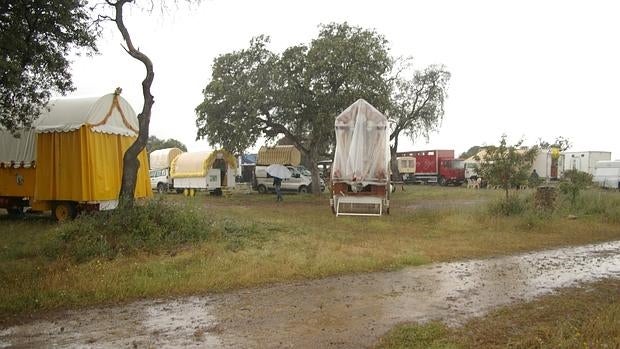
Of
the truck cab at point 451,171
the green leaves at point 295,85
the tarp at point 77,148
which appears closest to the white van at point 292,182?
the green leaves at point 295,85

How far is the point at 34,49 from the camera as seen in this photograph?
452 inches

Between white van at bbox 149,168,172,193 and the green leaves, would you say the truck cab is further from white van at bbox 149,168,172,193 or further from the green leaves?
white van at bbox 149,168,172,193

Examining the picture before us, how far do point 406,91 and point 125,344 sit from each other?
4173 centimetres

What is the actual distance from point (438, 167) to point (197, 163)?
2588 centimetres

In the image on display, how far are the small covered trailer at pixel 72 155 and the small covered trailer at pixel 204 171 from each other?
15430 mm

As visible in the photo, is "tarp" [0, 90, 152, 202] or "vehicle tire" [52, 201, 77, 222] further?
"vehicle tire" [52, 201, 77, 222]

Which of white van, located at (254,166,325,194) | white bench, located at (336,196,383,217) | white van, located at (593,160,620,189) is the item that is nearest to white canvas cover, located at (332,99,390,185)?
white bench, located at (336,196,383,217)

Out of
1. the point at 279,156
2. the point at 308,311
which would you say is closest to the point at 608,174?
the point at 279,156

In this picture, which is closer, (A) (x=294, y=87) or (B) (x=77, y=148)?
(B) (x=77, y=148)

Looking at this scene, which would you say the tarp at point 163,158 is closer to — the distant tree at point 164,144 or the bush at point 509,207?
the bush at point 509,207

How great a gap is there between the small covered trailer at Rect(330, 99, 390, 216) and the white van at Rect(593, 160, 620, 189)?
83.8 ft

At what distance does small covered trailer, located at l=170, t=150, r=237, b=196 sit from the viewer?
3141 centimetres

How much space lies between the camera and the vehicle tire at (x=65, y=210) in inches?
575

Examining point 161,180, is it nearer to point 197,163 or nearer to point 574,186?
point 197,163
